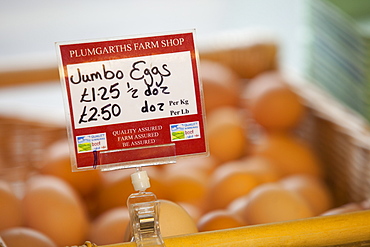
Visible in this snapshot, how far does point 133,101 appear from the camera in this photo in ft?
2.32

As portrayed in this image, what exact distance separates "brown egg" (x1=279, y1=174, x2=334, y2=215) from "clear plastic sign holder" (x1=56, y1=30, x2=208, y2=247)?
54cm

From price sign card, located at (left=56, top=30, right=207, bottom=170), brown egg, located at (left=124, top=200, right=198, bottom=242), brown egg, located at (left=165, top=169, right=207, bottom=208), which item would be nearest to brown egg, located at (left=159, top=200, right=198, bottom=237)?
brown egg, located at (left=124, top=200, right=198, bottom=242)

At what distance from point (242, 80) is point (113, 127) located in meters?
1.15

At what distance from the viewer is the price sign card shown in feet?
2.26

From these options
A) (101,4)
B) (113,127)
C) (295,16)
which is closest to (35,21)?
(101,4)

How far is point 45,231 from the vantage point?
987 mm

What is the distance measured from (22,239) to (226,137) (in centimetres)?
70

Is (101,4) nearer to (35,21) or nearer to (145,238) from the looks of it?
(35,21)

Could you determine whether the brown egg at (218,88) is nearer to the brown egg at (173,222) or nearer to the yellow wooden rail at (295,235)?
the brown egg at (173,222)

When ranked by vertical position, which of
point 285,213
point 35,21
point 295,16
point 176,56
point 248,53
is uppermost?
point 35,21

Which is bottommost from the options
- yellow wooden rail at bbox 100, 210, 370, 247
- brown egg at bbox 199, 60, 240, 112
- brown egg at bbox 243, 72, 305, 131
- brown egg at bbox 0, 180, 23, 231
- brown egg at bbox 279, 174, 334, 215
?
brown egg at bbox 279, 174, 334, 215

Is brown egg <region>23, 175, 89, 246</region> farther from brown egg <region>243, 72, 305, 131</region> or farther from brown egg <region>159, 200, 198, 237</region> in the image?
brown egg <region>243, 72, 305, 131</region>

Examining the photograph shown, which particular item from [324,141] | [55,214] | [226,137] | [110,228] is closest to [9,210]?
[55,214]

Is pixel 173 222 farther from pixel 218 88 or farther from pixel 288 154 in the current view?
pixel 218 88
